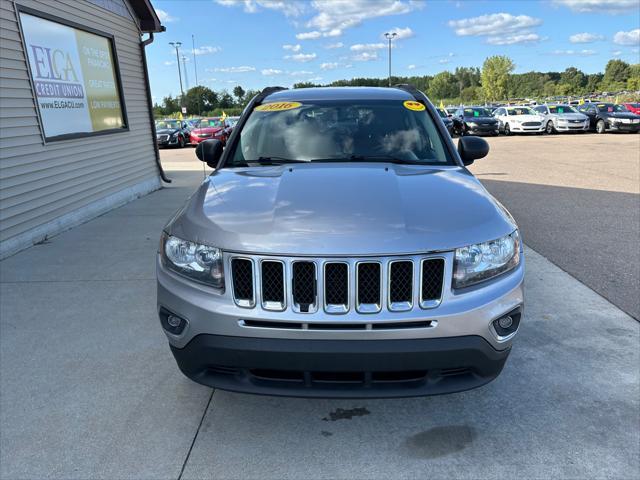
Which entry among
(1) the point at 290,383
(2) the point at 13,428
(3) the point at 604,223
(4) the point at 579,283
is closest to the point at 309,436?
(1) the point at 290,383

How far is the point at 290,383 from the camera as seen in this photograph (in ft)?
7.06

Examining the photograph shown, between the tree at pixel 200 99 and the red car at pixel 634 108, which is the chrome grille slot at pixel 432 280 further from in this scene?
the tree at pixel 200 99

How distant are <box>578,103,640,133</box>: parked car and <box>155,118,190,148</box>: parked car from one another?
70.3 feet

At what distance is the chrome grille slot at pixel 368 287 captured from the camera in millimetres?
2037

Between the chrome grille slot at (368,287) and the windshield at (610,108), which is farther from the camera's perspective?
the windshield at (610,108)

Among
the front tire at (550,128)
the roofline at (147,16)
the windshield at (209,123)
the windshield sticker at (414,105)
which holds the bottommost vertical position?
the front tire at (550,128)

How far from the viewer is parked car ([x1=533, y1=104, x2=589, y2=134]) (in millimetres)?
24656

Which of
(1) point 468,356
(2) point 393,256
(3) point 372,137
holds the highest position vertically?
(3) point 372,137

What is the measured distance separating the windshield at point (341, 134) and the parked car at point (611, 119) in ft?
82.7

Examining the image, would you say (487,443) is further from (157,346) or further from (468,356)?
(157,346)

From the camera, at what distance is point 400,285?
2.06 m

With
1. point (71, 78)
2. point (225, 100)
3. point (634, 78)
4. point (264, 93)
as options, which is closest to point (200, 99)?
point (225, 100)

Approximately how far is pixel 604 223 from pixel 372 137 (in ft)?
16.0

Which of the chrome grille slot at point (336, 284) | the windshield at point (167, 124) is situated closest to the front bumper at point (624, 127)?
the windshield at point (167, 124)
